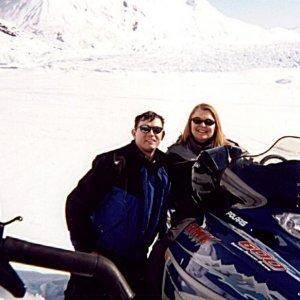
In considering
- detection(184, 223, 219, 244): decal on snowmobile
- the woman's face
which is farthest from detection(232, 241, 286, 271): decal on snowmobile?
the woman's face

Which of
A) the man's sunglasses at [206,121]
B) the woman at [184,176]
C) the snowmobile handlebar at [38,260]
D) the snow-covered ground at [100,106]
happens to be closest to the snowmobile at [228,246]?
the snowmobile handlebar at [38,260]

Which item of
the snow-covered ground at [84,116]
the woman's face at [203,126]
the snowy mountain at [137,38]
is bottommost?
the snow-covered ground at [84,116]

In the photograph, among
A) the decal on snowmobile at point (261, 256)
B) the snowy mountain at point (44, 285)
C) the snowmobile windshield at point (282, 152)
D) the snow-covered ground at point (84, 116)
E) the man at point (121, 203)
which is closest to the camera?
A: the decal on snowmobile at point (261, 256)

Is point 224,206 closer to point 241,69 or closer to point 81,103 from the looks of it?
point 81,103

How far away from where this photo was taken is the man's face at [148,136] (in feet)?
9.19

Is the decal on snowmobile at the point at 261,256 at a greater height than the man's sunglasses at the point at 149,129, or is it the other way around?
the man's sunglasses at the point at 149,129

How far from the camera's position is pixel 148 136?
2.80 metres

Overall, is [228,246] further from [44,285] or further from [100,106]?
[100,106]

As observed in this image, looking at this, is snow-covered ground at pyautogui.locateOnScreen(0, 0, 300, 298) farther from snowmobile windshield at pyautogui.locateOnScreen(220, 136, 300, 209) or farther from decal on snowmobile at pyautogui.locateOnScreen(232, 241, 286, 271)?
decal on snowmobile at pyautogui.locateOnScreen(232, 241, 286, 271)

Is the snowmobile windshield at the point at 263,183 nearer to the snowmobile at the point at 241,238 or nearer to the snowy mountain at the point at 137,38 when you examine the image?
the snowmobile at the point at 241,238

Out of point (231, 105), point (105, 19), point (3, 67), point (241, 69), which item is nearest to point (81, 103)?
point (231, 105)

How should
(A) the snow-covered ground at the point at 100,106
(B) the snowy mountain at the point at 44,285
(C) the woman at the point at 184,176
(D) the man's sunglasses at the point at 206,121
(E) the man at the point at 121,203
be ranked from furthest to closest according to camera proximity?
(A) the snow-covered ground at the point at 100,106 < (D) the man's sunglasses at the point at 206,121 < (B) the snowy mountain at the point at 44,285 < (E) the man at the point at 121,203 < (C) the woman at the point at 184,176

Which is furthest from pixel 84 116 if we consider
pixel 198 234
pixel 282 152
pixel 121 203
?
pixel 198 234

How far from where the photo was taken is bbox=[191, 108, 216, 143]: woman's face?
142 inches
